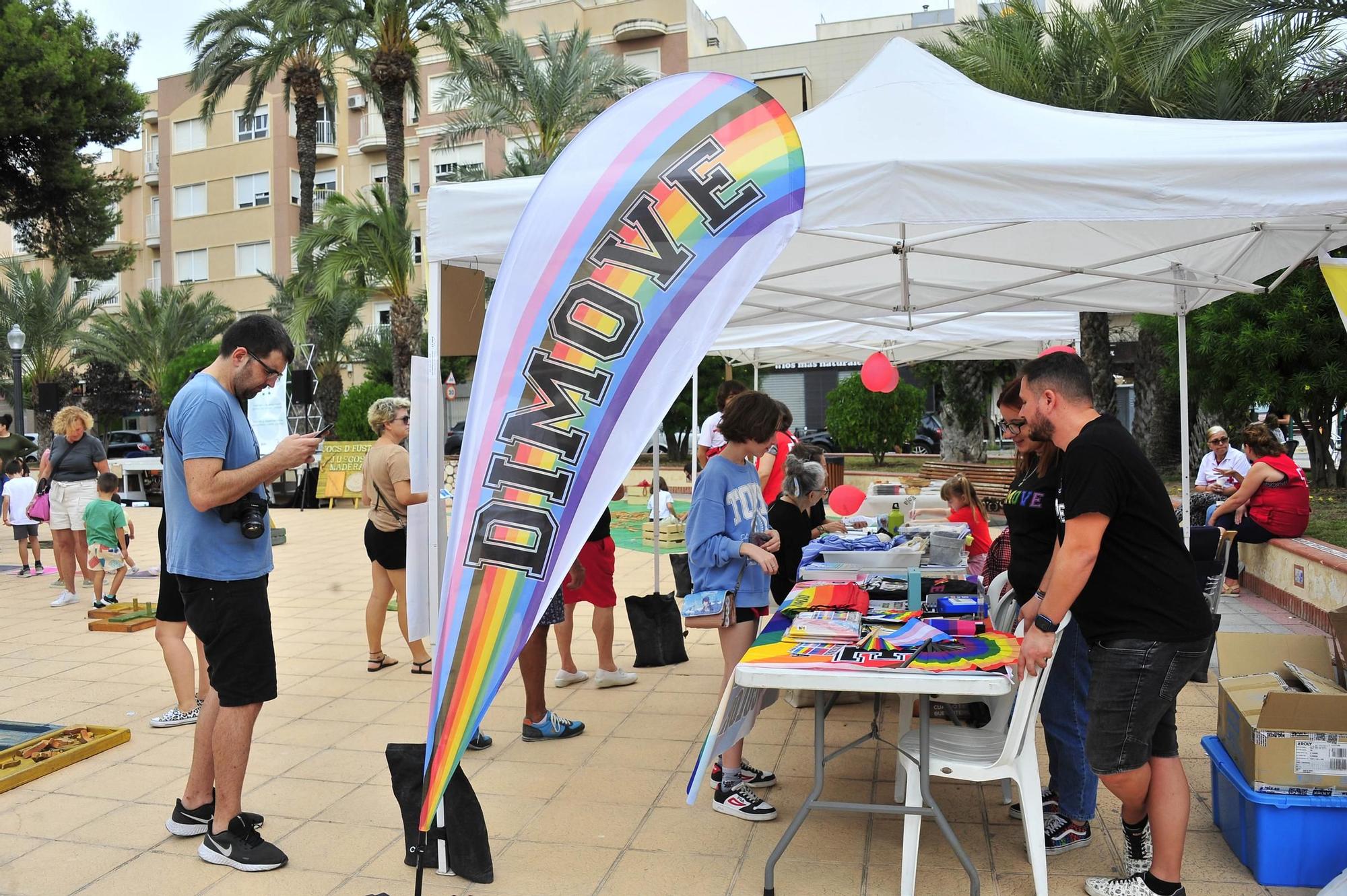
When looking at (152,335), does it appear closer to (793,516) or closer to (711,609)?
(793,516)

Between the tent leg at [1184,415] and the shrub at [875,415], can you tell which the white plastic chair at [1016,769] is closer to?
the tent leg at [1184,415]

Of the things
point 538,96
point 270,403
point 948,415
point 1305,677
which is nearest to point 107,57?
point 538,96

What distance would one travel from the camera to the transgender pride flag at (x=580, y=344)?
2.71m

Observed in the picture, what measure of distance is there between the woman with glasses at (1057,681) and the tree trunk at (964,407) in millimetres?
17358

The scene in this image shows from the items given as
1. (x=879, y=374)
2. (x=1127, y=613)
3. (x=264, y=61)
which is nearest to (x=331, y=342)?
(x=264, y=61)

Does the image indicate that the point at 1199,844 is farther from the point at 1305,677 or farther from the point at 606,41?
the point at 606,41

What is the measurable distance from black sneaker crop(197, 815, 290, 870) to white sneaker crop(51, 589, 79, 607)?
6.59 meters

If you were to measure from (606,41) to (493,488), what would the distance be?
3448cm

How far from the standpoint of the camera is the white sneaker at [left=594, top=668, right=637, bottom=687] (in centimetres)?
586

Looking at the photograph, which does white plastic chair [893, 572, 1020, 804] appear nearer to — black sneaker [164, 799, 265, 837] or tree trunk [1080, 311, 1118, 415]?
black sneaker [164, 799, 265, 837]

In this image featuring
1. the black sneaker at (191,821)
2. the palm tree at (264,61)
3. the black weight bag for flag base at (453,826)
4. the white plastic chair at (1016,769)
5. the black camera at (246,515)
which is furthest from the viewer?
the palm tree at (264,61)

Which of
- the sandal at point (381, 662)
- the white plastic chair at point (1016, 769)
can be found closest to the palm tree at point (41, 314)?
the sandal at point (381, 662)

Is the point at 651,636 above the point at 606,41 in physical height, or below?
below

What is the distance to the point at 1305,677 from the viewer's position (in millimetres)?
3719
